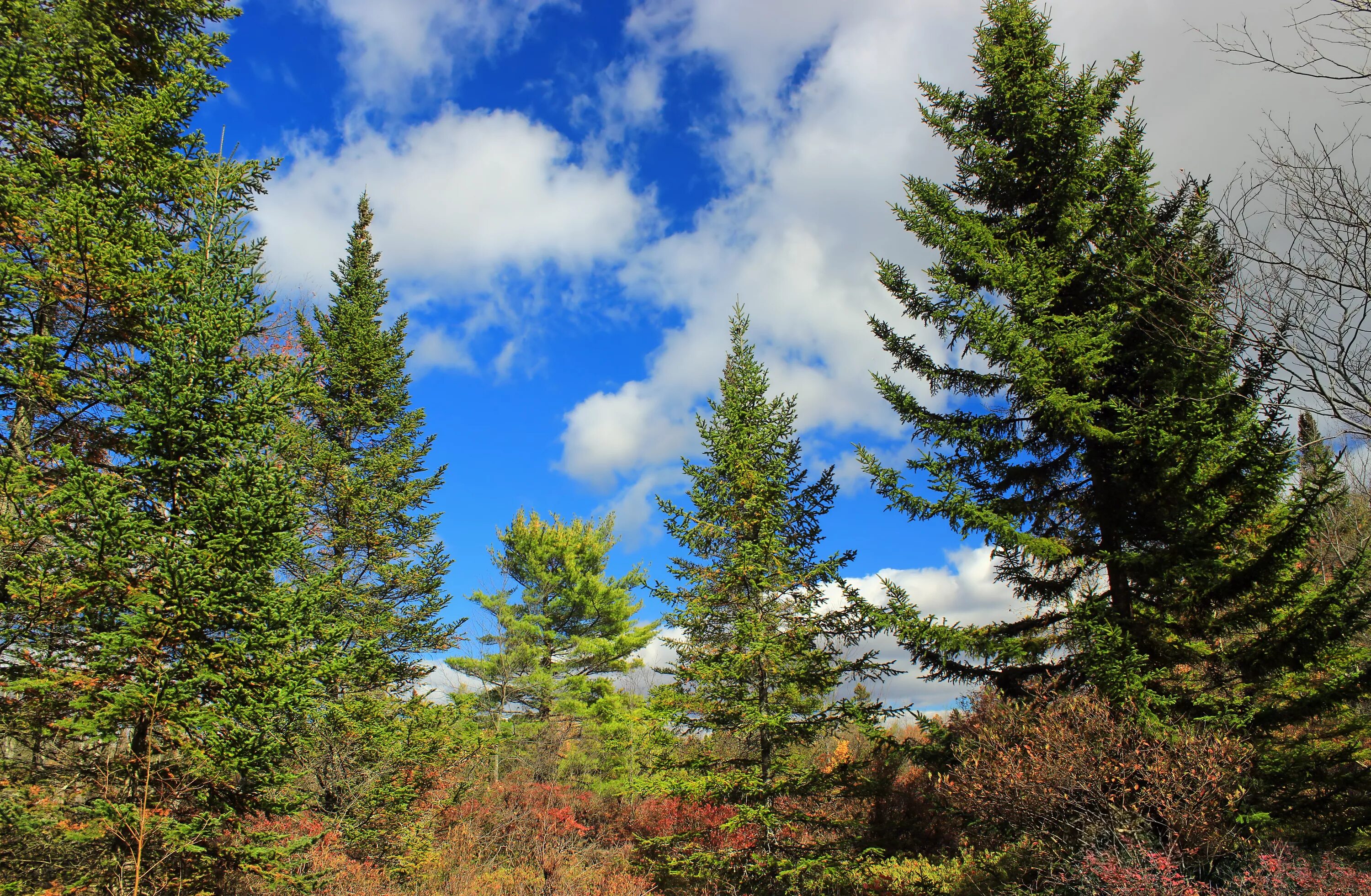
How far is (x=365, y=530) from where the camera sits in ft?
46.9

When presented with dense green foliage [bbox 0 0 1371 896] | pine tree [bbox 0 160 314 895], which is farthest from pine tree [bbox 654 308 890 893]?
pine tree [bbox 0 160 314 895]

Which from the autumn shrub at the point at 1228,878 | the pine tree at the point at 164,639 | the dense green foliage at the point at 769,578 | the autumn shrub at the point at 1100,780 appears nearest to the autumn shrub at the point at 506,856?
the dense green foliage at the point at 769,578

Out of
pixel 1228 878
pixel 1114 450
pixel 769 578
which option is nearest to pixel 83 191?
pixel 769 578

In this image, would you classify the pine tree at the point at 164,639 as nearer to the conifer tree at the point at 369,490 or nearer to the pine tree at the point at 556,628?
the conifer tree at the point at 369,490

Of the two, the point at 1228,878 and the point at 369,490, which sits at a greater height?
the point at 369,490

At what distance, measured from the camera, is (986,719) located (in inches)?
366

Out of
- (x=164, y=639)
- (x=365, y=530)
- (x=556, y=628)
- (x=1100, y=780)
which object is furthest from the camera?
(x=556, y=628)

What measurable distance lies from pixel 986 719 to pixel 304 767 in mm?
12451

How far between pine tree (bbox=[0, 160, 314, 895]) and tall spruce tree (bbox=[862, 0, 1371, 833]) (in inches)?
331

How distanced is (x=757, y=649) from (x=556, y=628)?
15.3 metres

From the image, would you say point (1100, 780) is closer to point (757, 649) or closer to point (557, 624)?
point (757, 649)

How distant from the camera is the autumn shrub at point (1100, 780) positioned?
6949 mm

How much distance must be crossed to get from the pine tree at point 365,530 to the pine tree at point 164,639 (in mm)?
3715

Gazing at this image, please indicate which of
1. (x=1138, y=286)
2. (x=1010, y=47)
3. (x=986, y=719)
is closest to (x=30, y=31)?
(x=1010, y=47)
